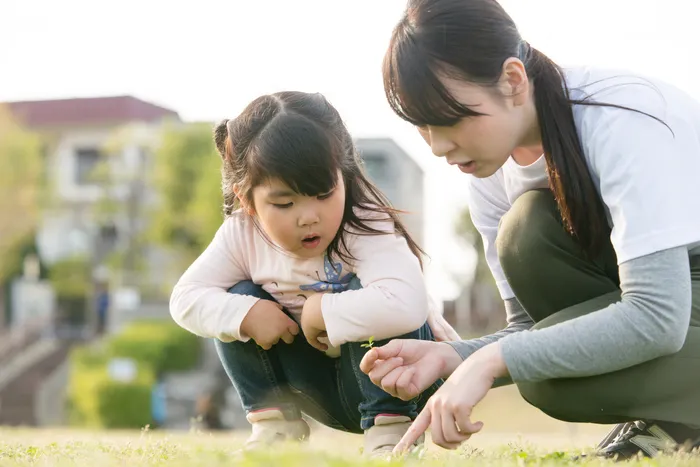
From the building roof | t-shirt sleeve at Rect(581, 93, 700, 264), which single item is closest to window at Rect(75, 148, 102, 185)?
the building roof

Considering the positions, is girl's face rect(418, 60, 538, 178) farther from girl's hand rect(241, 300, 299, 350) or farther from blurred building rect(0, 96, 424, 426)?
blurred building rect(0, 96, 424, 426)

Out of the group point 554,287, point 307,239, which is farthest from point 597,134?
point 307,239

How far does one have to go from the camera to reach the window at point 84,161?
93.7 feet

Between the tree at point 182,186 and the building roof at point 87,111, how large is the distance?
4.12 meters

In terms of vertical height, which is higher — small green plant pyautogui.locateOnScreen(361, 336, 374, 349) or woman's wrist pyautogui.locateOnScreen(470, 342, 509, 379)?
woman's wrist pyautogui.locateOnScreen(470, 342, 509, 379)

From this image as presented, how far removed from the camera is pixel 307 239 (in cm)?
242

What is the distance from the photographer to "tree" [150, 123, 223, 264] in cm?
2423

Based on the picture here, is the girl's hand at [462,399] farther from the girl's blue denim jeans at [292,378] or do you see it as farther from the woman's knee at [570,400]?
the girl's blue denim jeans at [292,378]

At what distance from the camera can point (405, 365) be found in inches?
83.7

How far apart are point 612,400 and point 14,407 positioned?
2317cm

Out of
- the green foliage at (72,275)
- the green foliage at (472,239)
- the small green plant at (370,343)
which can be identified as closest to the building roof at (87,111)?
the green foliage at (72,275)

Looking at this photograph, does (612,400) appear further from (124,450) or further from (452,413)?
(124,450)

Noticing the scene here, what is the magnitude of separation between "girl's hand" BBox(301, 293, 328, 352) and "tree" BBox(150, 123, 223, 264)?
21615 mm

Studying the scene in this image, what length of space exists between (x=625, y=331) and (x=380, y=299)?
61cm
